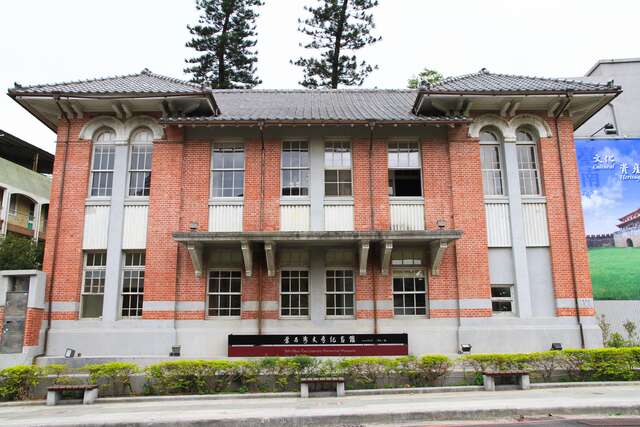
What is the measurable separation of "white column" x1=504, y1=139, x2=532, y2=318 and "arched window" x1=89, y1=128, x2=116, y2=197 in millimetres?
13189

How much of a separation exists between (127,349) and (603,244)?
22.6 meters

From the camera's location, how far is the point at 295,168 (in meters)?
16.4

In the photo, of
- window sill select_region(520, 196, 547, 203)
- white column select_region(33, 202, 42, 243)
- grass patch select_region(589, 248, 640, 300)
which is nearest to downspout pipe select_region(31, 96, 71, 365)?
window sill select_region(520, 196, 547, 203)

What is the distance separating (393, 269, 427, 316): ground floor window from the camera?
15578mm

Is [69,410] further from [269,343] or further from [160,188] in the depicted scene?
[160,188]

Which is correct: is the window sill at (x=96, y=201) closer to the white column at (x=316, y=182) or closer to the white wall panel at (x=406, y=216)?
the white column at (x=316, y=182)

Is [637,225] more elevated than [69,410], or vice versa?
[637,225]

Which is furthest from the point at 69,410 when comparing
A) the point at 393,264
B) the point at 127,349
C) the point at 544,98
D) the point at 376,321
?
the point at 544,98

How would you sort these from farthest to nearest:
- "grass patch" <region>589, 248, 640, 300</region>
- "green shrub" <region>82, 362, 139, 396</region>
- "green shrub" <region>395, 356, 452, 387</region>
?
"grass patch" <region>589, 248, 640, 300</region>, "green shrub" <region>395, 356, 452, 387</region>, "green shrub" <region>82, 362, 139, 396</region>

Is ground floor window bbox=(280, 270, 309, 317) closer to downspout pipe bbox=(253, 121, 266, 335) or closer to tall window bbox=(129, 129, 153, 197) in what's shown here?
downspout pipe bbox=(253, 121, 266, 335)

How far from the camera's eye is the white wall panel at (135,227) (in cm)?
1569

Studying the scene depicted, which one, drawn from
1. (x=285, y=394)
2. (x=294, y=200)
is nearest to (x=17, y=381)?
(x=285, y=394)

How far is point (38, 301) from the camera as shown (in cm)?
1471

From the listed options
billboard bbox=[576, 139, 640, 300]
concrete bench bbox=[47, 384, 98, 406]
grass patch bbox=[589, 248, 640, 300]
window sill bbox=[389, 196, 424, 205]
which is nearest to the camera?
concrete bench bbox=[47, 384, 98, 406]
